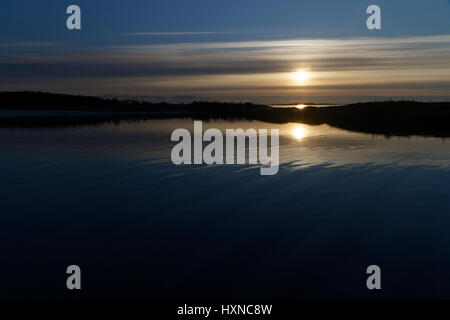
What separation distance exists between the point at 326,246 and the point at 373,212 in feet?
9.56

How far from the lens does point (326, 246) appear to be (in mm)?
8750

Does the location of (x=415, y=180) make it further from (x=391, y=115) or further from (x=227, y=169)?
(x=391, y=115)

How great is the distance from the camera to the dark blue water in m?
7.25

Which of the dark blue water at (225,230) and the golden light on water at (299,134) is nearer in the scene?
the dark blue water at (225,230)

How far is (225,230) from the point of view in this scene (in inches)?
385

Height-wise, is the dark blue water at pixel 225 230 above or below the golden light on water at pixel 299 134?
below

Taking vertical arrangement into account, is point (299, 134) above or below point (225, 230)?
above

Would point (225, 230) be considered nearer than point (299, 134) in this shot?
Yes

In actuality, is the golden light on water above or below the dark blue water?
above

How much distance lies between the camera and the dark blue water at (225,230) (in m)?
7.25

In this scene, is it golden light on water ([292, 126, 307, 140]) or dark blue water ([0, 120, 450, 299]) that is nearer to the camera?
dark blue water ([0, 120, 450, 299])

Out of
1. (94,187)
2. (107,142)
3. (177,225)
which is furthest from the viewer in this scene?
(107,142)
